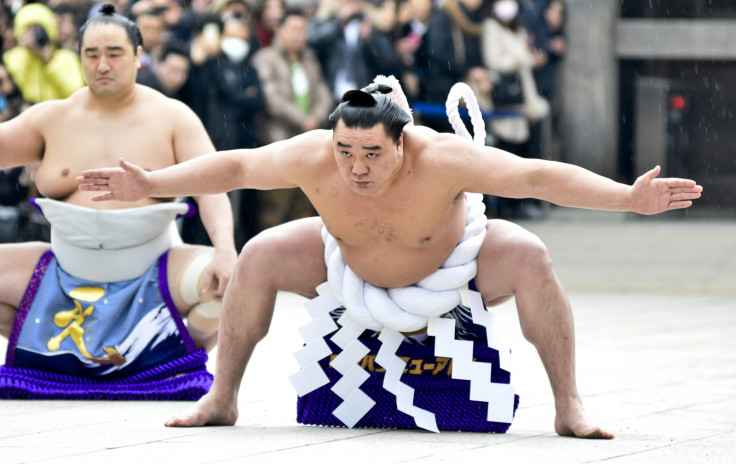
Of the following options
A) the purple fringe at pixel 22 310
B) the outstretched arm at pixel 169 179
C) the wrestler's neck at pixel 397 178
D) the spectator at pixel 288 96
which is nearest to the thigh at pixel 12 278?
the purple fringe at pixel 22 310

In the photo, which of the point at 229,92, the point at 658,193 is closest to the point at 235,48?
the point at 229,92

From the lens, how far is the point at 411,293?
3490mm

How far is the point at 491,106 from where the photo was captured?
31.0 feet

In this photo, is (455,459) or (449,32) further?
(449,32)

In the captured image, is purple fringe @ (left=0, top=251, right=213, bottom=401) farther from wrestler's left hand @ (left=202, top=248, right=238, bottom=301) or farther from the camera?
the camera

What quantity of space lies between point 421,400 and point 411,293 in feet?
0.94

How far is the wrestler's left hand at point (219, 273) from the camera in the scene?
4.05 metres

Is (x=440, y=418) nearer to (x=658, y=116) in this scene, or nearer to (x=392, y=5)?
(x=392, y=5)

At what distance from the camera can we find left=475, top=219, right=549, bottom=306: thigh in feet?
11.3

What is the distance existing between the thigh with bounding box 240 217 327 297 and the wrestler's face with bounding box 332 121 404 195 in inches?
15.1

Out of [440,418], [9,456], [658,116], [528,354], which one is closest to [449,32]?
[658,116]

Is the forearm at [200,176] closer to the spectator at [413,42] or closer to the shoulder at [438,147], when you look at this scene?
the shoulder at [438,147]

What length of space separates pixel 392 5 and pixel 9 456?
6195 millimetres

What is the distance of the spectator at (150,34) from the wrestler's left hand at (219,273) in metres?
3.32
